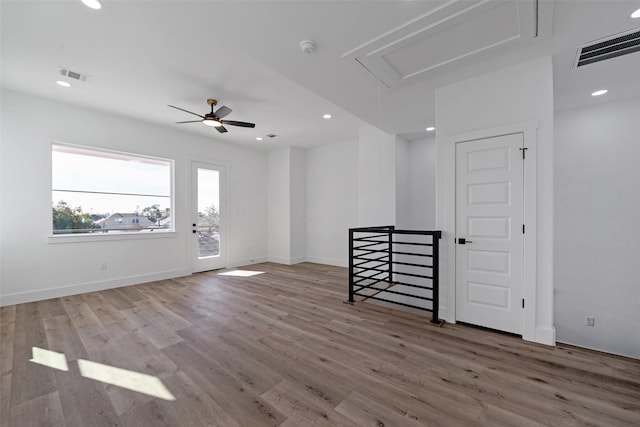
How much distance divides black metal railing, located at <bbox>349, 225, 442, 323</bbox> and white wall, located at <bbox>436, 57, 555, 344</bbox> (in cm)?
21

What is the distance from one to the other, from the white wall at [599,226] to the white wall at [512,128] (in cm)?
177

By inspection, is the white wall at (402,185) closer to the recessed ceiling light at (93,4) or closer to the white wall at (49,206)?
the white wall at (49,206)

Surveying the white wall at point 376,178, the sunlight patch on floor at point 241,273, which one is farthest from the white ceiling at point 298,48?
the sunlight patch on floor at point 241,273

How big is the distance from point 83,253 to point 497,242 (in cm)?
593

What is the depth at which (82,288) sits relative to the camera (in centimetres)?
416

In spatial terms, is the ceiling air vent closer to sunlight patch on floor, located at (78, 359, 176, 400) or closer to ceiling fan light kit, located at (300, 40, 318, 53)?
ceiling fan light kit, located at (300, 40, 318, 53)

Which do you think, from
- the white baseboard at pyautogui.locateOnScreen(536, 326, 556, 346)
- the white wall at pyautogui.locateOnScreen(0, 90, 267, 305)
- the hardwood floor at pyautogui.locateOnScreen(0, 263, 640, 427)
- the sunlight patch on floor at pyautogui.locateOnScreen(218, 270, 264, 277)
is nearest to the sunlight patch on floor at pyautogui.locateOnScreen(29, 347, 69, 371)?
the hardwood floor at pyautogui.locateOnScreen(0, 263, 640, 427)

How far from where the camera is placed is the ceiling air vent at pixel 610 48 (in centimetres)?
228

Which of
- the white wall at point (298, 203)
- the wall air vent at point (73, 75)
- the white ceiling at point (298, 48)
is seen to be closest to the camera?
the white ceiling at point (298, 48)

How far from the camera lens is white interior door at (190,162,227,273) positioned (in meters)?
5.58

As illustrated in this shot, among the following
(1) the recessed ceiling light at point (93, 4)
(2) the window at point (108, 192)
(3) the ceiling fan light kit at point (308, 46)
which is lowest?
(2) the window at point (108, 192)

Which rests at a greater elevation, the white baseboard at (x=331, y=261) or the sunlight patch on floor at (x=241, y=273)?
the white baseboard at (x=331, y=261)

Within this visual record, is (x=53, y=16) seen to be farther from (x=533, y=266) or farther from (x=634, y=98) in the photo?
(x=634, y=98)

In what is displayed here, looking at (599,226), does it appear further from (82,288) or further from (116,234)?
(82,288)
